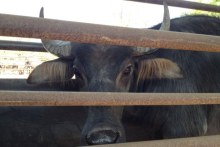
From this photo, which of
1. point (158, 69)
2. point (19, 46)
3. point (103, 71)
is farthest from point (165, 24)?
point (19, 46)

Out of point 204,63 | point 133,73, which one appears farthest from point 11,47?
point 204,63

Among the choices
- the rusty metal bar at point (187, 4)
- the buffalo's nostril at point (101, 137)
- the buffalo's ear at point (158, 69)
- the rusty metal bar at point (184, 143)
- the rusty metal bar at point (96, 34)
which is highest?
the rusty metal bar at point (187, 4)

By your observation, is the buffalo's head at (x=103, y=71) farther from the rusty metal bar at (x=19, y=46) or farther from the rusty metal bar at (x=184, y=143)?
the rusty metal bar at (x=19, y=46)

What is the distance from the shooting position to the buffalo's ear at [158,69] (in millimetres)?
3172

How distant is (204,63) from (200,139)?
5.83 feet

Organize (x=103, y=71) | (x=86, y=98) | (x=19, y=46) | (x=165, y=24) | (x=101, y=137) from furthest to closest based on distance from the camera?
(x=19, y=46), (x=165, y=24), (x=103, y=71), (x=101, y=137), (x=86, y=98)

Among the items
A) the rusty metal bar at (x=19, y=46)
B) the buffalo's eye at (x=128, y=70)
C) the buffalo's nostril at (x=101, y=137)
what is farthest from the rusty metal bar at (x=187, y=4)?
the buffalo's nostril at (x=101, y=137)

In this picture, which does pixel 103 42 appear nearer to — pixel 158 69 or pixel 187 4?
pixel 158 69

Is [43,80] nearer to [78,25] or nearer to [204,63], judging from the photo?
[204,63]

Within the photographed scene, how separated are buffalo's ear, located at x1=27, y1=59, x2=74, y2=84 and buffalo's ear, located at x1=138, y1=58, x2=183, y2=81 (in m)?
0.69

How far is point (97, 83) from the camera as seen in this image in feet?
9.33

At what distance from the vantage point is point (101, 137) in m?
2.40

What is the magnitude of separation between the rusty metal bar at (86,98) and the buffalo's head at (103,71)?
697 millimetres

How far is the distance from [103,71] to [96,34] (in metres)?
1.21
